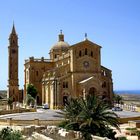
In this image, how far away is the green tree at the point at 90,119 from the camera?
31.9 metres

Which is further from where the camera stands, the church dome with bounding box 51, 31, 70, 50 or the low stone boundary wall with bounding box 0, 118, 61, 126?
the church dome with bounding box 51, 31, 70, 50

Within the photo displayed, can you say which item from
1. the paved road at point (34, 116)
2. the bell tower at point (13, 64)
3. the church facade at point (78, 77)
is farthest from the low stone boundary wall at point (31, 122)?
the bell tower at point (13, 64)

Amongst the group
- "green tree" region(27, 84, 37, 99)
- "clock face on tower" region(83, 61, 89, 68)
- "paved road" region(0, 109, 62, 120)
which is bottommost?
"paved road" region(0, 109, 62, 120)

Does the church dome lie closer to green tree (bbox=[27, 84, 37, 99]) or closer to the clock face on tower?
green tree (bbox=[27, 84, 37, 99])

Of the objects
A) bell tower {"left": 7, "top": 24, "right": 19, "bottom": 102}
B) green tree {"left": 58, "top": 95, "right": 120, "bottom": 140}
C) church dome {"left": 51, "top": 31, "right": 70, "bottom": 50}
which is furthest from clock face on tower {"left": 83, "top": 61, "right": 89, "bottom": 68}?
green tree {"left": 58, "top": 95, "right": 120, "bottom": 140}

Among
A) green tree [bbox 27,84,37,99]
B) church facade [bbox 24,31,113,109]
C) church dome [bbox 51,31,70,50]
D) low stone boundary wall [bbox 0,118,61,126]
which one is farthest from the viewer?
church dome [bbox 51,31,70,50]

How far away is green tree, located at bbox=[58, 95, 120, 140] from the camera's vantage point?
3188 centimetres

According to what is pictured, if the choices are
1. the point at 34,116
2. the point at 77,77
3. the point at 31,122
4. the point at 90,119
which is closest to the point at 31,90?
the point at 77,77

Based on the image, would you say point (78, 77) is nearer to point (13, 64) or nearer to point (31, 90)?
point (31, 90)

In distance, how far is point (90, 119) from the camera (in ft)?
105

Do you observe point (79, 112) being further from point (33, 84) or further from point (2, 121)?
point (33, 84)

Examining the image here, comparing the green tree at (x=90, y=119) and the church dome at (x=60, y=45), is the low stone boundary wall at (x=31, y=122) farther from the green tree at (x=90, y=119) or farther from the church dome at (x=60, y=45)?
the church dome at (x=60, y=45)

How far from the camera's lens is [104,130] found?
3241cm

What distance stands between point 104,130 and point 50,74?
38.4 meters
